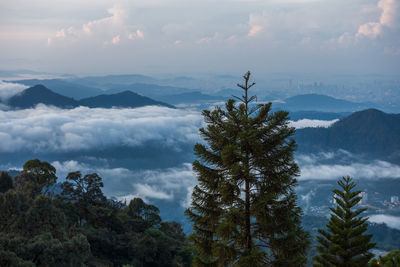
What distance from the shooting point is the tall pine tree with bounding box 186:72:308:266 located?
39.0 feet

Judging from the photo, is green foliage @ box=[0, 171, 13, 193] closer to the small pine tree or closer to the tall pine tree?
the tall pine tree

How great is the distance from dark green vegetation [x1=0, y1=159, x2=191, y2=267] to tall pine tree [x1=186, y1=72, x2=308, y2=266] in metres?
5.05

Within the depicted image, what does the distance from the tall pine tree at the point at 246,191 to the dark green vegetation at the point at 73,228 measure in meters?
5.05

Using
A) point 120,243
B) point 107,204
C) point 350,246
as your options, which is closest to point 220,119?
point 350,246

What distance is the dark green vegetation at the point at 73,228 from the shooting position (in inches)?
778

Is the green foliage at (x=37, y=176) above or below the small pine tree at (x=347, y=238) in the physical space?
below

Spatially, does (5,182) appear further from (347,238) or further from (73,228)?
(347,238)

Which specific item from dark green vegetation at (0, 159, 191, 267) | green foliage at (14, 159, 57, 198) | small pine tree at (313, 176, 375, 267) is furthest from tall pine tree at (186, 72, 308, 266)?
green foliage at (14, 159, 57, 198)

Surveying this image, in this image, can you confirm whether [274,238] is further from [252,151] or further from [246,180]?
[252,151]

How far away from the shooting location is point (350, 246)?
1296 cm

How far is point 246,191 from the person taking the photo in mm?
12188

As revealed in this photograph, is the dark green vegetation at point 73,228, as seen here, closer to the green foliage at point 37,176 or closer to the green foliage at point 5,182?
the green foliage at point 37,176

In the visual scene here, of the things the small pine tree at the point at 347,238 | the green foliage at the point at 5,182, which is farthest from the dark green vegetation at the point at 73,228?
the small pine tree at the point at 347,238

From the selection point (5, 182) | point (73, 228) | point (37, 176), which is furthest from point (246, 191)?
point (37, 176)
